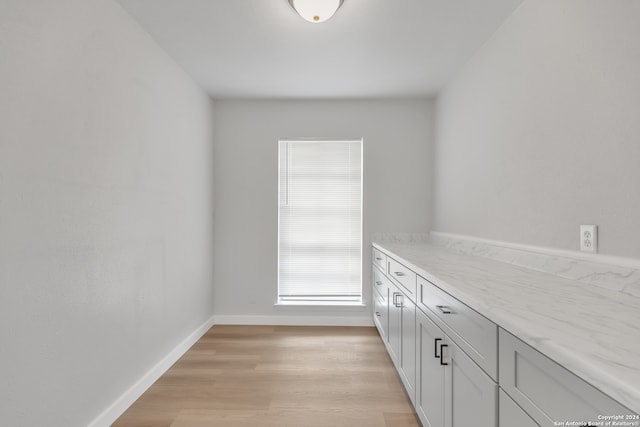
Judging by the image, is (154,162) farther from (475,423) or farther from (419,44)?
(475,423)

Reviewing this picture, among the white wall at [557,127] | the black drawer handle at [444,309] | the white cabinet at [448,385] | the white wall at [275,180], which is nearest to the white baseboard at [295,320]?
the white wall at [275,180]

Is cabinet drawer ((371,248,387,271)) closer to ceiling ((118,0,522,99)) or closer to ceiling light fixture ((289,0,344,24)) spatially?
ceiling ((118,0,522,99))

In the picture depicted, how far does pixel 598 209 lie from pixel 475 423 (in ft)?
3.42

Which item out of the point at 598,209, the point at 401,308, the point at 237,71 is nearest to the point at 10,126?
the point at 237,71

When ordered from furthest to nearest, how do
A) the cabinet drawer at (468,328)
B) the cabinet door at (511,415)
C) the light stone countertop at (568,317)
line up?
the cabinet drawer at (468,328)
the cabinet door at (511,415)
the light stone countertop at (568,317)

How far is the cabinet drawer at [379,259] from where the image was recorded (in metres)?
3.05

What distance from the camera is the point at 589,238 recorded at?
1513mm

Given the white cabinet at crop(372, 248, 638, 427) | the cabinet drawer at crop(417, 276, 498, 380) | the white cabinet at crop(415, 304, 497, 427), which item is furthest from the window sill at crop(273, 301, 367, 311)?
the cabinet drawer at crop(417, 276, 498, 380)

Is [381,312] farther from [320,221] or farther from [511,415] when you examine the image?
[511,415]

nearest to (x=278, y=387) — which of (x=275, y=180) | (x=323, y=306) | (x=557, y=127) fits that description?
(x=323, y=306)

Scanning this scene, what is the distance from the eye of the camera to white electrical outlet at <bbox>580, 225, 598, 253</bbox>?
4.88ft

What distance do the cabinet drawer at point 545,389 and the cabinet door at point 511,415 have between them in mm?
17

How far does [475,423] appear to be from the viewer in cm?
120

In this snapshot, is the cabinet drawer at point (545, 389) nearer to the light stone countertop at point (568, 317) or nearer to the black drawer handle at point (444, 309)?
the light stone countertop at point (568, 317)
